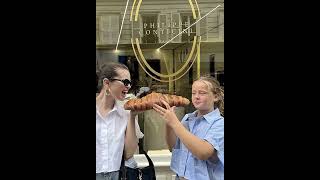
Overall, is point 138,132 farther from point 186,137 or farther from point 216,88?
point 216,88

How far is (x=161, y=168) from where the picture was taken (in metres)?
2.61

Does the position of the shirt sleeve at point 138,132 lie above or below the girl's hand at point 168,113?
below

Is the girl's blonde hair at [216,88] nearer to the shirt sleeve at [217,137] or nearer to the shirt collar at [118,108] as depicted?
the shirt sleeve at [217,137]

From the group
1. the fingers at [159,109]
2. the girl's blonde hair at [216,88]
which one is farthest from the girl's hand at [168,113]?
the girl's blonde hair at [216,88]

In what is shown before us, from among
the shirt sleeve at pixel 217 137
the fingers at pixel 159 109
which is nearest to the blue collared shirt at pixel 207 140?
the shirt sleeve at pixel 217 137

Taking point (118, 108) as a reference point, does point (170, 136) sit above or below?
below

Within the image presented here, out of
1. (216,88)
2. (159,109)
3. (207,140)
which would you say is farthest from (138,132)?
(216,88)

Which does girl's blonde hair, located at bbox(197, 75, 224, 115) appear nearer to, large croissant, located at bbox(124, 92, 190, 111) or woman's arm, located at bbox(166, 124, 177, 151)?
large croissant, located at bbox(124, 92, 190, 111)

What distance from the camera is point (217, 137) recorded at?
2.57 meters

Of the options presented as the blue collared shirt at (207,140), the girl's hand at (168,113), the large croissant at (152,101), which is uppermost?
the large croissant at (152,101)

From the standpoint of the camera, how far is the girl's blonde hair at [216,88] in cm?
257

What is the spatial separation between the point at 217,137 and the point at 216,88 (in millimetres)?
276
